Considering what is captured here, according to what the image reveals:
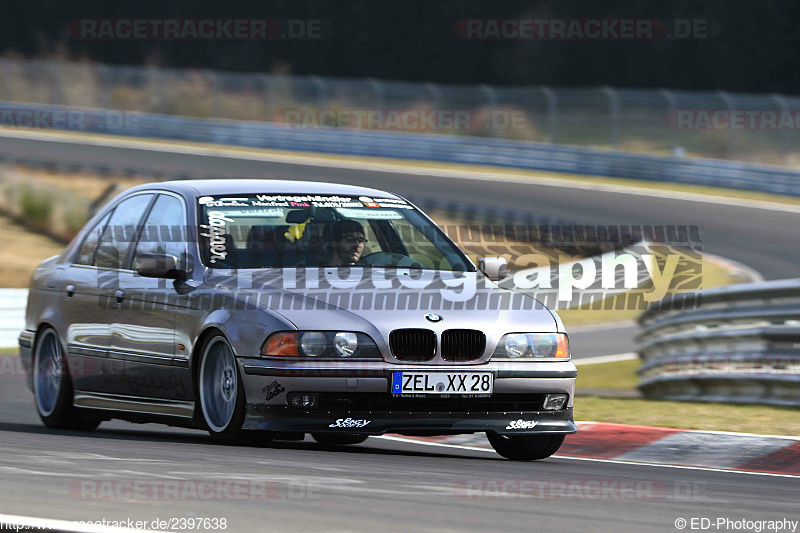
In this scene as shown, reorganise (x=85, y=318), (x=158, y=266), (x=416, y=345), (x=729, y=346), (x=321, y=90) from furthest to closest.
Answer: (x=321, y=90) → (x=729, y=346) → (x=85, y=318) → (x=158, y=266) → (x=416, y=345)

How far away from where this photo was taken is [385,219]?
8383mm

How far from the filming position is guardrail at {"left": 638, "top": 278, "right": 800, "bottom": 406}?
10.6m

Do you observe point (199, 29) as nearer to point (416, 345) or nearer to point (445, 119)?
point (445, 119)

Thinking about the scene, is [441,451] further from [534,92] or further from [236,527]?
[534,92]

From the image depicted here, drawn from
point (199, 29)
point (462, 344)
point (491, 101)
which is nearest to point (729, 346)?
point (462, 344)

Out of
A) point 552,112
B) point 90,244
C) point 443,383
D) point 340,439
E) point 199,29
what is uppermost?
point 199,29

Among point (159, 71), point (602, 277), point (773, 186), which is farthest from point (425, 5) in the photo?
point (602, 277)

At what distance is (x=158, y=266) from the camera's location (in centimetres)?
759

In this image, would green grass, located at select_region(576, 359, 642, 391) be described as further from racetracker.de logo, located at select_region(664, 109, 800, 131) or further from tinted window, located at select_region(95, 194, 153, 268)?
racetracker.de logo, located at select_region(664, 109, 800, 131)

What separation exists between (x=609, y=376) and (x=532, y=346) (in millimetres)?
8199

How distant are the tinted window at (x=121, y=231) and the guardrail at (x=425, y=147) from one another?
22.3 meters

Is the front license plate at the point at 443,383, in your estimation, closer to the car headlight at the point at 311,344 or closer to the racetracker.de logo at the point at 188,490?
the car headlight at the point at 311,344

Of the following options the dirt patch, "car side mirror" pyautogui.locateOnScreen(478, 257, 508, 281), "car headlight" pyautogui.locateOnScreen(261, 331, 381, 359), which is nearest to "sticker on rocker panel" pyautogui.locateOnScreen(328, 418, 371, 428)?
"car headlight" pyautogui.locateOnScreen(261, 331, 381, 359)

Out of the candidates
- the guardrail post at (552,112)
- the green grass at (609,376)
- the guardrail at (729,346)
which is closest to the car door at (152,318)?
the guardrail at (729,346)
